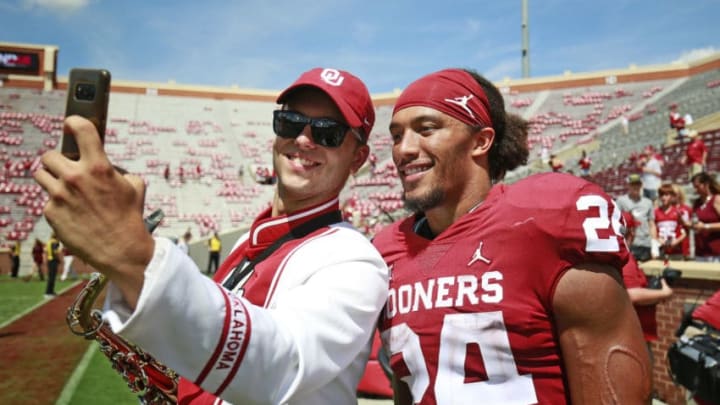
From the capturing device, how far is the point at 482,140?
7.14 feet

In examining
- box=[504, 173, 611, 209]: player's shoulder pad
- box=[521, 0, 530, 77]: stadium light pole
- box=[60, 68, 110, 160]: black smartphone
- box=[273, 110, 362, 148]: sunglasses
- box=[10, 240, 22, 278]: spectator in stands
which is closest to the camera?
box=[60, 68, 110, 160]: black smartphone

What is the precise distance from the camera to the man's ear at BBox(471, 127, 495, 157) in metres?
2.14

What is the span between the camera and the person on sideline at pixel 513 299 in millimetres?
1663

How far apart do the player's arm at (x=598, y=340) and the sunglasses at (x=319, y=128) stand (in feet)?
3.09

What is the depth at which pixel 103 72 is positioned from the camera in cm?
96

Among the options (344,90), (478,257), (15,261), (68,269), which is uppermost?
(344,90)

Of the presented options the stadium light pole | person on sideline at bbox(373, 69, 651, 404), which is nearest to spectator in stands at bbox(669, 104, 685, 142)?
the stadium light pole

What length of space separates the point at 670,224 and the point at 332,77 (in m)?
8.20

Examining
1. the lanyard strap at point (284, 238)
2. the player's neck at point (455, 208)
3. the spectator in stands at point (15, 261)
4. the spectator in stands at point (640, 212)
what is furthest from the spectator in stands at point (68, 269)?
the player's neck at point (455, 208)

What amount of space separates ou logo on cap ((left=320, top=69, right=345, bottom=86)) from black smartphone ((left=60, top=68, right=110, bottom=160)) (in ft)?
3.50

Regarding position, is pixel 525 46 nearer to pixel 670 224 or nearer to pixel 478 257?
pixel 670 224

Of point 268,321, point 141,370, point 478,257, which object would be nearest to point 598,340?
point 478,257

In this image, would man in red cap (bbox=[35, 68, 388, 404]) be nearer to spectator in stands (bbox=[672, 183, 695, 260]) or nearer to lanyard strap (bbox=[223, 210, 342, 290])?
lanyard strap (bbox=[223, 210, 342, 290])

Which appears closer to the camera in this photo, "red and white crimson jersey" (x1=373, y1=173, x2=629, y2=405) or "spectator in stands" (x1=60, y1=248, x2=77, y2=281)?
"red and white crimson jersey" (x1=373, y1=173, x2=629, y2=405)
